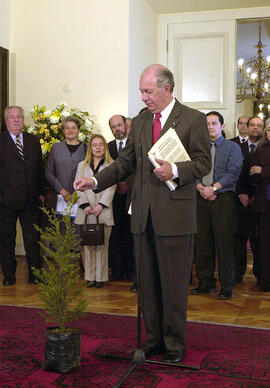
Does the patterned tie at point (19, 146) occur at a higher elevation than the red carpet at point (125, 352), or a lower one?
higher

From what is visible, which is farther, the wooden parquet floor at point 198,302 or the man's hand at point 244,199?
the man's hand at point 244,199

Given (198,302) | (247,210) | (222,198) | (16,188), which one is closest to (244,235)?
(247,210)

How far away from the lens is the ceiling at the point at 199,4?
6.54 metres

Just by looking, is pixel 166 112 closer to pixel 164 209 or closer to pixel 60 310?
pixel 164 209

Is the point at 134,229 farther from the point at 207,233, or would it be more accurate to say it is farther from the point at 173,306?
the point at 207,233

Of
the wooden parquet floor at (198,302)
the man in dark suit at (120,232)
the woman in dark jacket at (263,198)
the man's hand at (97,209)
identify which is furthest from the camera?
the man in dark suit at (120,232)

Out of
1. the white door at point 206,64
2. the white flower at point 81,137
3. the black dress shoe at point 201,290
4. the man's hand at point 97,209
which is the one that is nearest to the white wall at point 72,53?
the white flower at point 81,137

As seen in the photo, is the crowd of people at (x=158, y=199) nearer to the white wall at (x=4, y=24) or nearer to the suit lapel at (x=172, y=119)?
the suit lapel at (x=172, y=119)

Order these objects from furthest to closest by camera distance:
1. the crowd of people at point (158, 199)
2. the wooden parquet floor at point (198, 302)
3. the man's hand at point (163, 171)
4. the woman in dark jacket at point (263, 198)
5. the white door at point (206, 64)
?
the white door at point (206, 64)
the woman in dark jacket at point (263, 198)
the wooden parquet floor at point (198, 302)
the crowd of people at point (158, 199)
the man's hand at point (163, 171)

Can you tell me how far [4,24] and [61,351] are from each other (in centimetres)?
473

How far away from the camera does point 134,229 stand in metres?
2.92

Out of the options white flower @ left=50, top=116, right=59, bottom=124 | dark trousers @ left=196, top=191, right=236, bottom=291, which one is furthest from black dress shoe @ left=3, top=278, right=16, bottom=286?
dark trousers @ left=196, top=191, right=236, bottom=291

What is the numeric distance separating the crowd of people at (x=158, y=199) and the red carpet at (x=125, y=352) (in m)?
0.21

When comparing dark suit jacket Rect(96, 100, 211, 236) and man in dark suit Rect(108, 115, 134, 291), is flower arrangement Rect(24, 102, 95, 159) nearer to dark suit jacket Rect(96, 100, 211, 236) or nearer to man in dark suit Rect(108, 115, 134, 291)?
man in dark suit Rect(108, 115, 134, 291)
